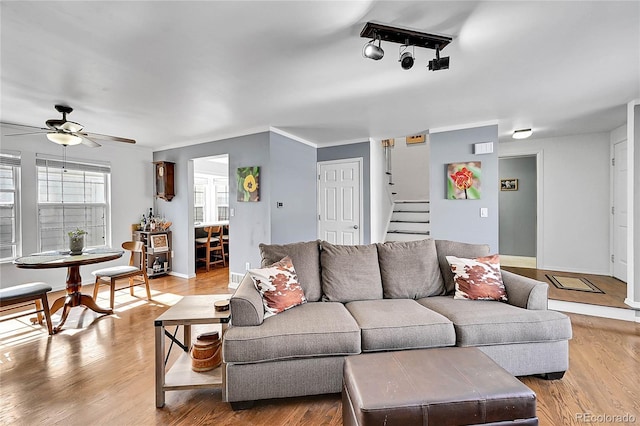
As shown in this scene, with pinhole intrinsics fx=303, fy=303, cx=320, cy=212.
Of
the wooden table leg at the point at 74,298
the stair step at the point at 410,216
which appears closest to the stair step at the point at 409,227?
the stair step at the point at 410,216

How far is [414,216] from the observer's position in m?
6.04

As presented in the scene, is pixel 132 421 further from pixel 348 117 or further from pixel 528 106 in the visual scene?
pixel 528 106

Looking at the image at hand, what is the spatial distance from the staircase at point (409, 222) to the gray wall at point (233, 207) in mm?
2557

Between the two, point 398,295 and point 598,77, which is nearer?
point 398,295

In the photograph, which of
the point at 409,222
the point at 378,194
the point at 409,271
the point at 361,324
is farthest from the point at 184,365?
the point at 409,222

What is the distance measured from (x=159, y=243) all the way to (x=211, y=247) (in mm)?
1141

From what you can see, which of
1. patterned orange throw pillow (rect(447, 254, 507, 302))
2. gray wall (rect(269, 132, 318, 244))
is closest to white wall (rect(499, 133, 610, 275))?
patterned orange throw pillow (rect(447, 254, 507, 302))

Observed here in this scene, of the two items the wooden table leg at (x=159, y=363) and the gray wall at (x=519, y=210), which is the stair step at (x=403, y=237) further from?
the wooden table leg at (x=159, y=363)

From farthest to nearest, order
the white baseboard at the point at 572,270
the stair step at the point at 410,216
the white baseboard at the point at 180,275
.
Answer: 1. the stair step at the point at 410,216
2. the white baseboard at the point at 180,275
3. the white baseboard at the point at 572,270

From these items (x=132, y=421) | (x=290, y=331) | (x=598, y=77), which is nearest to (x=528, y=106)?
(x=598, y=77)

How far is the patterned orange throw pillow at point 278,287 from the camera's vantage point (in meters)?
2.12

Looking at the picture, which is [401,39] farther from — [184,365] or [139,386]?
[139,386]

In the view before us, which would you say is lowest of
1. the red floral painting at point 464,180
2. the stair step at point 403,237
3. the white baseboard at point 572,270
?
the white baseboard at point 572,270

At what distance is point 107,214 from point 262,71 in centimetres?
419
